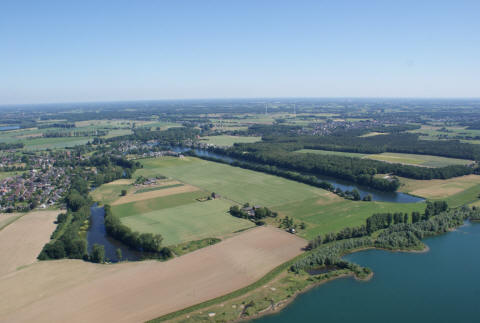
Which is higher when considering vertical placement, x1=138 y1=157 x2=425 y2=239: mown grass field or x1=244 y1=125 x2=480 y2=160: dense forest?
x1=244 y1=125 x2=480 y2=160: dense forest

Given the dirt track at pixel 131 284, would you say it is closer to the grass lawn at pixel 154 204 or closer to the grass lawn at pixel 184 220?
the grass lawn at pixel 184 220

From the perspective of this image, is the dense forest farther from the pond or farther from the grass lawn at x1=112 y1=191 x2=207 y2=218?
the pond

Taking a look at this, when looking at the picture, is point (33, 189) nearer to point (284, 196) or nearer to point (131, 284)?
point (131, 284)

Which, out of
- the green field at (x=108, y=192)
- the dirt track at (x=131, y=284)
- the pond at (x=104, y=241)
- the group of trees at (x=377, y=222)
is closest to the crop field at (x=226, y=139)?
the green field at (x=108, y=192)

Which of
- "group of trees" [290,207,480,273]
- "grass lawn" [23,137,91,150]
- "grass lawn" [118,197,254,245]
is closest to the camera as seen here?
"group of trees" [290,207,480,273]

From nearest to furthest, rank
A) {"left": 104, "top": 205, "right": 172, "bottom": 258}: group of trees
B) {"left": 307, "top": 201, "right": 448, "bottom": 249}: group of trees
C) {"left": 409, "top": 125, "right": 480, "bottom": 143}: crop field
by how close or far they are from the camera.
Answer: {"left": 104, "top": 205, "right": 172, "bottom": 258}: group of trees, {"left": 307, "top": 201, "right": 448, "bottom": 249}: group of trees, {"left": 409, "top": 125, "right": 480, "bottom": 143}: crop field

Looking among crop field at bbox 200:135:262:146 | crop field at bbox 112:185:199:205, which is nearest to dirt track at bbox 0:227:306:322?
crop field at bbox 112:185:199:205
